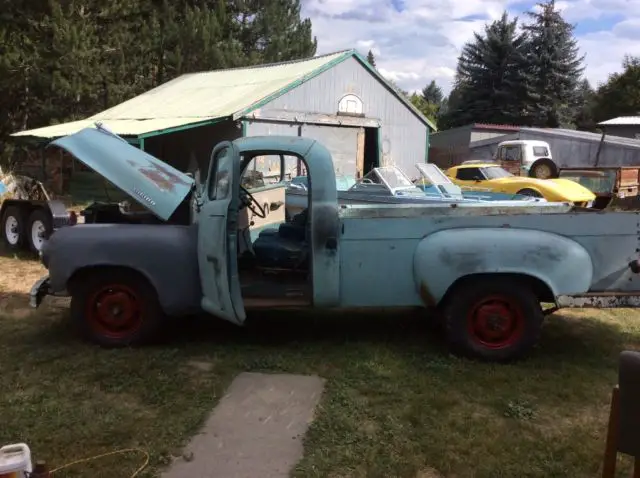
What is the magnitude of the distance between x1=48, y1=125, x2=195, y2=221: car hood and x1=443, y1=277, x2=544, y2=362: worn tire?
8.23 feet

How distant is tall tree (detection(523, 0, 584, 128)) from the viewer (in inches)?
1649

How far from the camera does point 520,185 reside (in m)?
14.3

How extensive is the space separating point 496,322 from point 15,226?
8.23 m

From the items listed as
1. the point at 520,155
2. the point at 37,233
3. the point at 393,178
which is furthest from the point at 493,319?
the point at 520,155

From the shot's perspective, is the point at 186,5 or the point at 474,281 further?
the point at 186,5

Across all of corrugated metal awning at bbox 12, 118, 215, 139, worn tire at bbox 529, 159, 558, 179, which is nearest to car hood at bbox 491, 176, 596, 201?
worn tire at bbox 529, 159, 558, 179

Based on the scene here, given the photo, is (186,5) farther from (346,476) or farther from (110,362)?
(346,476)

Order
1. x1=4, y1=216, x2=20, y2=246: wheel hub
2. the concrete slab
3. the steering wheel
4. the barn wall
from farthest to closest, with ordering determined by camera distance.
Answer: the barn wall < x1=4, y1=216, x2=20, y2=246: wheel hub < the steering wheel < the concrete slab

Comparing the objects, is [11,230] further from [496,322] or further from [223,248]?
[496,322]

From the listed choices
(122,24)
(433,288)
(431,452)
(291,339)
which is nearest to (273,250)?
(291,339)

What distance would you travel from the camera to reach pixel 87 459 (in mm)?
3492

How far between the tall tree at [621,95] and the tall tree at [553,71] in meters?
4.68

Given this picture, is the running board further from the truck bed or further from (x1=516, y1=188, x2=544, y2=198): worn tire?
(x1=516, y1=188, x2=544, y2=198): worn tire

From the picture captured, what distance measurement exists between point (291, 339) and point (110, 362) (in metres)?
1.59
